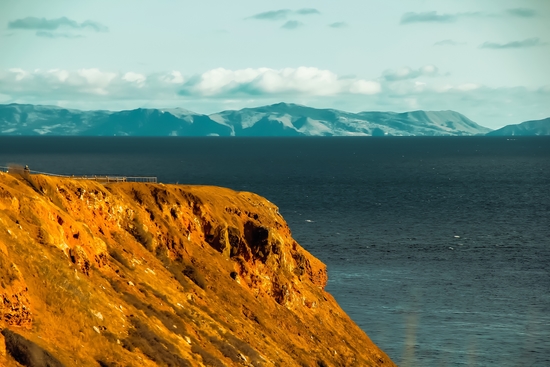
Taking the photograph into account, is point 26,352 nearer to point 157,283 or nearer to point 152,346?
point 152,346

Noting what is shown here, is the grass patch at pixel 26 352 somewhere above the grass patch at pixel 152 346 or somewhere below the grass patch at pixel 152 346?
above

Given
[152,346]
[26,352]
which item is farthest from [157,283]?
[26,352]

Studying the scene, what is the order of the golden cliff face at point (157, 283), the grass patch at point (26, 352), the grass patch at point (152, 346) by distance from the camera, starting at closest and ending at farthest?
the grass patch at point (26, 352)
the golden cliff face at point (157, 283)
the grass patch at point (152, 346)

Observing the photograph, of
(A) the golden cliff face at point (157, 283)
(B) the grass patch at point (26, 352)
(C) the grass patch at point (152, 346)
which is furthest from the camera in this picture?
(C) the grass patch at point (152, 346)

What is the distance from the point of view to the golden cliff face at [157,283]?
49.4m

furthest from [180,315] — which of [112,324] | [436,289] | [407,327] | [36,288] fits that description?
[436,289]

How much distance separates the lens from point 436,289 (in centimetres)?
11444

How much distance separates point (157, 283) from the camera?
2616 inches

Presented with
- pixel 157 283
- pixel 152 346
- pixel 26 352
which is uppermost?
pixel 26 352

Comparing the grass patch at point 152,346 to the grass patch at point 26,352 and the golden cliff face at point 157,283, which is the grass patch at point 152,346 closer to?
the golden cliff face at point 157,283

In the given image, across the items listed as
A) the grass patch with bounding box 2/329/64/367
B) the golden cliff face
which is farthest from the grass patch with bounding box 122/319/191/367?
the grass patch with bounding box 2/329/64/367

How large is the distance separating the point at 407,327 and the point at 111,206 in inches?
1665

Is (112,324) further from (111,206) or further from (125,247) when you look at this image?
(111,206)

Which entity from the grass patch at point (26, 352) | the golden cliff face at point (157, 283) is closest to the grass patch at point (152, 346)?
the golden cliff face at point (157, 283)
